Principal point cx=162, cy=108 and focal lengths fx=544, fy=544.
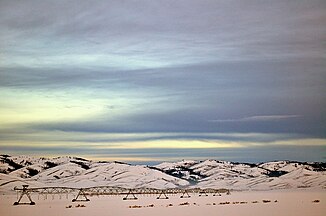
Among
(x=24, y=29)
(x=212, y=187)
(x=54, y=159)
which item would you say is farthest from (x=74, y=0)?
(x=212, y=187)

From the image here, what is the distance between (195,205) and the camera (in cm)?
405

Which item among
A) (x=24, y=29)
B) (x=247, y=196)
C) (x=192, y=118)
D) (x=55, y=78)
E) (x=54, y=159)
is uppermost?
(x=24, y=29)

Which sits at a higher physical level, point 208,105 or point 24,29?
point 24,29

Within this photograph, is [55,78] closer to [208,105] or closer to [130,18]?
[130,18]

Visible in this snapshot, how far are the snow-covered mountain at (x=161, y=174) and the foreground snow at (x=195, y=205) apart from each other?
0.24 ft

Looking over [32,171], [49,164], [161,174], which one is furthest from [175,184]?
[32,171]

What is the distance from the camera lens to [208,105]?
160 inches

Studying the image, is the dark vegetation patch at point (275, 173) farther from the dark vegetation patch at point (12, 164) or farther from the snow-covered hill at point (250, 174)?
the dark vegetation patch at point (12, 164)

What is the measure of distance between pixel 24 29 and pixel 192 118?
4.66 ft

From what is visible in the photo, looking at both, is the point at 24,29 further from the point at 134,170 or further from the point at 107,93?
the point at 134,170

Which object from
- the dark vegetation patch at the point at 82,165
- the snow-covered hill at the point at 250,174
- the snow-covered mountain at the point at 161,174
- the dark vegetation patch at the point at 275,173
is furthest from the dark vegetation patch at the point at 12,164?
the dark vegetation patch at the point at 275,173

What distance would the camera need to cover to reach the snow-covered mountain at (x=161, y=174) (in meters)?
3.98

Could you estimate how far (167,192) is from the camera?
4.10 metres

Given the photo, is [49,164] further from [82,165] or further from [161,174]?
[161,174]
